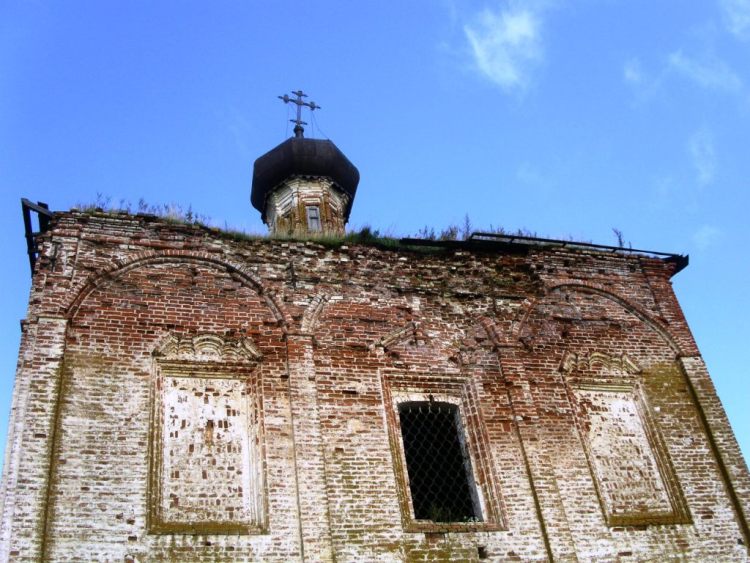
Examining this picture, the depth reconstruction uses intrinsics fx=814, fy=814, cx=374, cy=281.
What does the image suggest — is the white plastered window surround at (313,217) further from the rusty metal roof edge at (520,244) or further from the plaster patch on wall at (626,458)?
the plaster patch on wall at (626,458)

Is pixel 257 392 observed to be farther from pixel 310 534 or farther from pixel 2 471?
pixel 2 471

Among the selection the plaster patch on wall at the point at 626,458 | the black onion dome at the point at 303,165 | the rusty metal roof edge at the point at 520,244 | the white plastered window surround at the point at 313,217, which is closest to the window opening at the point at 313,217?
the white plastered window surround at the point at 313,217

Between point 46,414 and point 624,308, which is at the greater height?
point 624,308

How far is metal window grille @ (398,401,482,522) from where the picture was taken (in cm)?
927

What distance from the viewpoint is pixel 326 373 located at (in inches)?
380

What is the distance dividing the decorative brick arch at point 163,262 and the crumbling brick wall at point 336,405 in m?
0.03

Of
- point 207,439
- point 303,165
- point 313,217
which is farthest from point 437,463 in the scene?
point 303,165

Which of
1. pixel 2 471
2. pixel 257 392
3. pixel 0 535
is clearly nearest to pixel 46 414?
pixel 2 471

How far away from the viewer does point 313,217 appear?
46.8 ft

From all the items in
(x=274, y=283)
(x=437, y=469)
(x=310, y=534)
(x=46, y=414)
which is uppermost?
(x=274, y=283)

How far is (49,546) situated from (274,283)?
13.3ft

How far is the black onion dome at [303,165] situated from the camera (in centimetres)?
1456

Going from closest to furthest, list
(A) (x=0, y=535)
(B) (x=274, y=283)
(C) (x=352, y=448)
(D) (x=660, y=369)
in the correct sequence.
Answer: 1. (A) (x=0, y=535)
2. (C) (x=352, y=448)
3. (B) (x=274, y=283)
4. (D) (x=660, y=369)

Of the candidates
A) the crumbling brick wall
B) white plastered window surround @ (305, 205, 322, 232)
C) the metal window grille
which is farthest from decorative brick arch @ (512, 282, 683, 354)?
white plastered window surround @ (305, 205, 322, 232)
